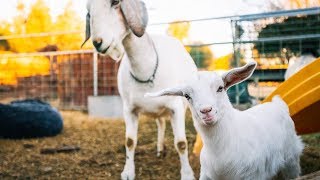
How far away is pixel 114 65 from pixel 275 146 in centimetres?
628

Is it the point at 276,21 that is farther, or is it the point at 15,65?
the point at 15,65

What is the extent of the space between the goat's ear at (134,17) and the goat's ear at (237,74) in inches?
48.4

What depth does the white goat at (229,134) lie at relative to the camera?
7.01 ft

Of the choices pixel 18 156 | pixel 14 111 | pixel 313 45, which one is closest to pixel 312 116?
pixel 313 45

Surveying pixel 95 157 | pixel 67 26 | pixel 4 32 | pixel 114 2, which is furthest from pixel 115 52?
pixel 4 32

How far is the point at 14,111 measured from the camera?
5410 millimetres

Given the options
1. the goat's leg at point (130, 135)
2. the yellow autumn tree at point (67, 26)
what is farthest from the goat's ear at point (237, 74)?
the yellow autumn tree at point (67, 26)

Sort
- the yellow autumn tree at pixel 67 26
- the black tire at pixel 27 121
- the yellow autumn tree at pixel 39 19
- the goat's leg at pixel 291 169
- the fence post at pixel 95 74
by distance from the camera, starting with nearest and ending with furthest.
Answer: the goat's leg at pixel 291 169, the black tire at pixel 27 121, the fence post at pixel 95 74, the yellow autumn tree at pixel 67 26, the yellow autumn tree at pixel 39 19

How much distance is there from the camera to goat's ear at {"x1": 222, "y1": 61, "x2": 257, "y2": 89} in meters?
2.21

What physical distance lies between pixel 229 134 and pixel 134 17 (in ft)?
4.70

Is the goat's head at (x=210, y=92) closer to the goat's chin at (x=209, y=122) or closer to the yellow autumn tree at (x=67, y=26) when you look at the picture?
the goat's chin at (x=209, y=122)

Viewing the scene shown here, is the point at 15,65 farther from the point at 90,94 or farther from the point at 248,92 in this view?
the point at 248,92

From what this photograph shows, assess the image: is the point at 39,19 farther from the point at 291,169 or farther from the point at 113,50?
the point at 291,169

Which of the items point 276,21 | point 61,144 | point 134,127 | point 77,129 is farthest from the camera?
point 77,129
